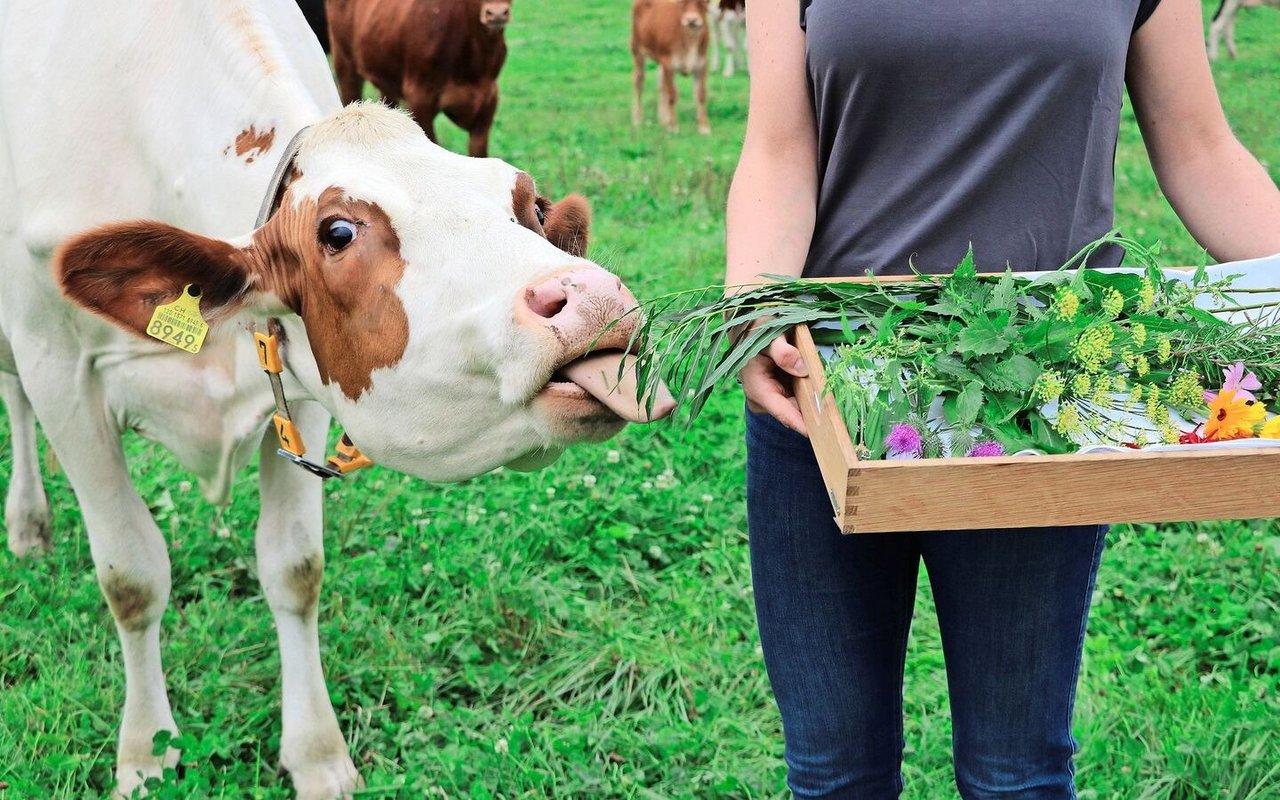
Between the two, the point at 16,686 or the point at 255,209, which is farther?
the point at 16,686

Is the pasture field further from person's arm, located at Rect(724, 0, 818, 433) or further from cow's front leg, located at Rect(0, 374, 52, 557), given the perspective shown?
person's arm, located at Rect(724, 0, 818, 433)

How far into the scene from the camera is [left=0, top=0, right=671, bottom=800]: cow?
2045 mm

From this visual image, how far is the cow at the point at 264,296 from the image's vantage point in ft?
6.71

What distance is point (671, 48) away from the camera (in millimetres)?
12070

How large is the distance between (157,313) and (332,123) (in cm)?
46

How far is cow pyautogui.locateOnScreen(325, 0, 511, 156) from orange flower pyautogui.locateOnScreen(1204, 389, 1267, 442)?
6627mm

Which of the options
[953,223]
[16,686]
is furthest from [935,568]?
[16,686]

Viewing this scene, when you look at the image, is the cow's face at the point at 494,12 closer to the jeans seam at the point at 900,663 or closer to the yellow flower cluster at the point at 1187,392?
the jeans seam at the point at 900,663

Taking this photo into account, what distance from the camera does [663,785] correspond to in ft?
9.67

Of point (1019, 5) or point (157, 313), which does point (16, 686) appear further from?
point (1019, 5)

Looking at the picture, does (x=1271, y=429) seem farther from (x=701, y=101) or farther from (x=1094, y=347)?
(x=701, y=101)

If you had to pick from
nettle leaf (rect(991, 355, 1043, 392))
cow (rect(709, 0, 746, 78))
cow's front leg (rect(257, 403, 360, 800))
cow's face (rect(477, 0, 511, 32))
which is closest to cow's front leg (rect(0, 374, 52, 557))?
cow's front leg (rect(257, 403, 360, 800))

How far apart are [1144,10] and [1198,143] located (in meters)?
0.23

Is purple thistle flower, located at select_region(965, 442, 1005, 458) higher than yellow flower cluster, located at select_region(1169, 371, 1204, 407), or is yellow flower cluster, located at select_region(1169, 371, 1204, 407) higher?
yellow flower cluster, located at select_region(1169, 371, 1204, 407)
